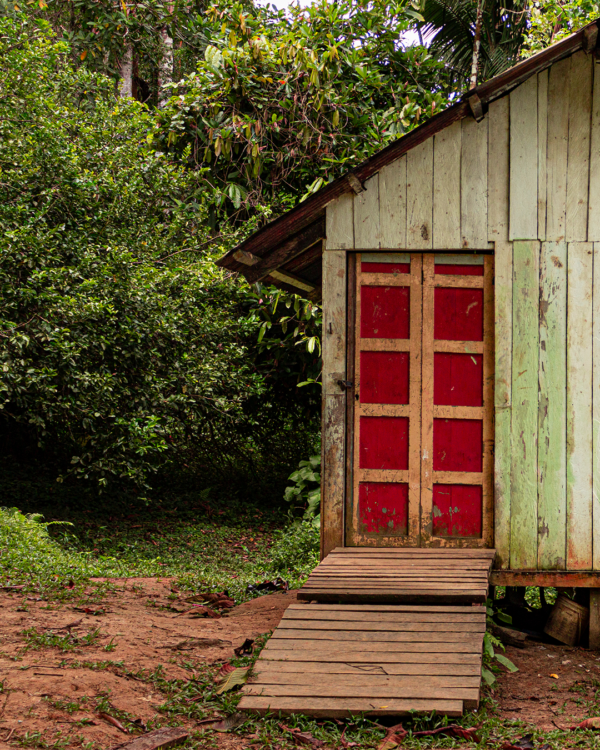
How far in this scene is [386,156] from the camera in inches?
211

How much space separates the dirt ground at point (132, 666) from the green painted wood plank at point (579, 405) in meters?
0.82

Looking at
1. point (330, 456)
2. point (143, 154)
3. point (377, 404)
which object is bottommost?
point (330, 456)

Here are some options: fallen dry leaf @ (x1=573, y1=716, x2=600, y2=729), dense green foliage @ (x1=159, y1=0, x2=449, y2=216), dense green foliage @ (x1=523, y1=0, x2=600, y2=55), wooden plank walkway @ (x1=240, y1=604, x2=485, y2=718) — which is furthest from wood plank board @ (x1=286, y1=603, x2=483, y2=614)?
dense green foliage @ (x1=523, y1=0, x2=600, y2=55)

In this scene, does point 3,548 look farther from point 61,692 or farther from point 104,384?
point 61,692

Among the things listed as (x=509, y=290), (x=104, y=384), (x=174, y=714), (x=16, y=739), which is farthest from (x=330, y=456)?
(x=104, y=384)

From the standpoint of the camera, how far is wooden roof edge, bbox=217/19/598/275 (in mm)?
5242

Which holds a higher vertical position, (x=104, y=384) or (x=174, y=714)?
(x=104, y=384)

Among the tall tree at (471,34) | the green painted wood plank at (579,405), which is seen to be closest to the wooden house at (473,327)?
the green painted wood plank at (579,405)

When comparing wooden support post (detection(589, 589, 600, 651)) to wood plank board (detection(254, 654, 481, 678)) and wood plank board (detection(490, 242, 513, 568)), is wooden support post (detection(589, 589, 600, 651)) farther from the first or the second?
wood plank board (detection(254, 654, 481, 678))

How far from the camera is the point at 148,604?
6.15 metres

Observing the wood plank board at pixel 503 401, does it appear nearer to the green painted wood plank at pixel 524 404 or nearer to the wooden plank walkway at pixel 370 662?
the green painted wood plank at pixel 524 404

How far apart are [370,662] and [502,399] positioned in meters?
2.37

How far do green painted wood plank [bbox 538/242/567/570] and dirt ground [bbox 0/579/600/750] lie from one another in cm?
83

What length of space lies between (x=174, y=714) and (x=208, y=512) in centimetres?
813
